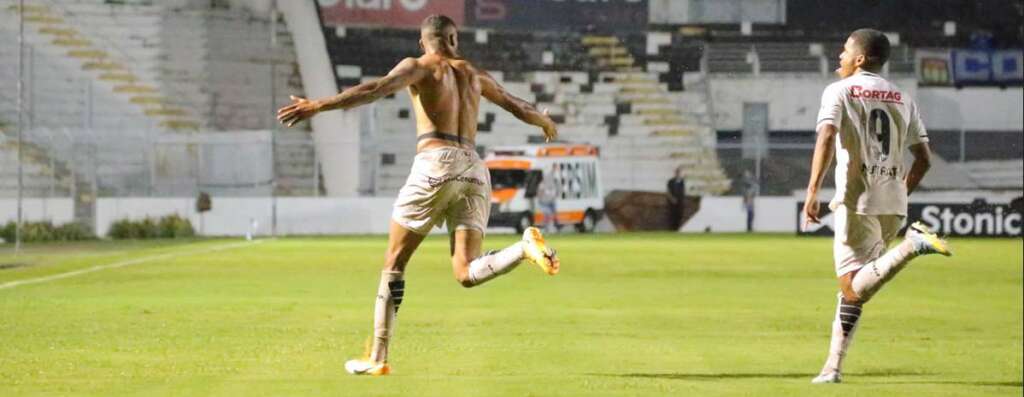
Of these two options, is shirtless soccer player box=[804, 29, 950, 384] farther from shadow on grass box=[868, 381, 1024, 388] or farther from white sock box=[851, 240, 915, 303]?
shadow on grass box=[868, 381, 1024, 388]

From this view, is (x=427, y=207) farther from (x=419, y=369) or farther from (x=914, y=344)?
(x=914, y=344)

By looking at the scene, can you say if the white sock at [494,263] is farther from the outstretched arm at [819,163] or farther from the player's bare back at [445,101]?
the outstretched arm at [819,163]

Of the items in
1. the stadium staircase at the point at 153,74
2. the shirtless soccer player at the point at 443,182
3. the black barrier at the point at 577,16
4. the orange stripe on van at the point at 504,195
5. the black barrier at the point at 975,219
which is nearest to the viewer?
the shirtless soccer player at the point at 443,182

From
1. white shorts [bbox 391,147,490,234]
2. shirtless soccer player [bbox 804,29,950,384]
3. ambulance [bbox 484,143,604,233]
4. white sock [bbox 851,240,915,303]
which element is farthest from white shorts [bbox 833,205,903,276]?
ambulance [bbox 484,143,604,233]

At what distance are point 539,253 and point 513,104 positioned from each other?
136 centimetres

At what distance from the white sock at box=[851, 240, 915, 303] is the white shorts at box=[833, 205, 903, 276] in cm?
13

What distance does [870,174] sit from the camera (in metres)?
9.77

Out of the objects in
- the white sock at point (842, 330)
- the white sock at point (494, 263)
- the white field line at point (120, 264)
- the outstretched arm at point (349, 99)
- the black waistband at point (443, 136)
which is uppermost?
the outstretched arm at point (349, 99)

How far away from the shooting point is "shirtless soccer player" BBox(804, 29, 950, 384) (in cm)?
954

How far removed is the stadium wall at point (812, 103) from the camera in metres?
51.8

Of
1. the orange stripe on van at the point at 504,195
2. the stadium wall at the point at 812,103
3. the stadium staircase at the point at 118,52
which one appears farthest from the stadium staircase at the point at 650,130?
the stadium staircase at the point at 118,52

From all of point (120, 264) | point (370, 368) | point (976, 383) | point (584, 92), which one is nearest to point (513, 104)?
point (370, 368)

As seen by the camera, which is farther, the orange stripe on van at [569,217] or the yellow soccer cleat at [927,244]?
the orange stripe on van at [569,217]

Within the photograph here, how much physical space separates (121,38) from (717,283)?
3003 cm
